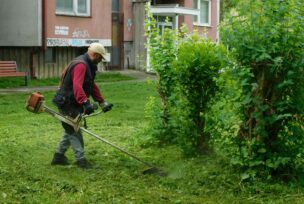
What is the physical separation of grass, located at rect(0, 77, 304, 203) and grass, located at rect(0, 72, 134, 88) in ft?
29.6

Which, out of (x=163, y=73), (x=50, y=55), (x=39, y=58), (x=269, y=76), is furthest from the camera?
(x=50, y=55)

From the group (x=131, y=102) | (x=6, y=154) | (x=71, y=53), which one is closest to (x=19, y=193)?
(x=6, y=154)

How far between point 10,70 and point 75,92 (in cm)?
1291

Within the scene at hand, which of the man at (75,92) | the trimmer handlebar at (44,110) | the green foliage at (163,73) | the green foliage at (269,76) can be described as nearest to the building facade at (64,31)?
the green foliage at (163,73)

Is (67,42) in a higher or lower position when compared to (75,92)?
higher

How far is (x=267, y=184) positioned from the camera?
6930mm

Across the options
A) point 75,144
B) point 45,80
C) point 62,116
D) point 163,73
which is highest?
point 163,73

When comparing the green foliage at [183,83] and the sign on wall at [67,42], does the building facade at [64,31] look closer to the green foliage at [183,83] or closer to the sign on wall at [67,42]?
the sign on wall at [67,42]

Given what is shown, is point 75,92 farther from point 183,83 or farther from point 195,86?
point 195,86

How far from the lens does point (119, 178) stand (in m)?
7.48

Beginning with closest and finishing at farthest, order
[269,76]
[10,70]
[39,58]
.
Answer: [269,76] < [10,70] < [39,58]

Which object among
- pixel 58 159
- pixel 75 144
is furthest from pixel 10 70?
pixel 75 144

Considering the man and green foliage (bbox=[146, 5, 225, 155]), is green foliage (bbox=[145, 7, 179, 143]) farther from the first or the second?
the man

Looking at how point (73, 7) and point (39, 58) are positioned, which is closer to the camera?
point (39, 58)
